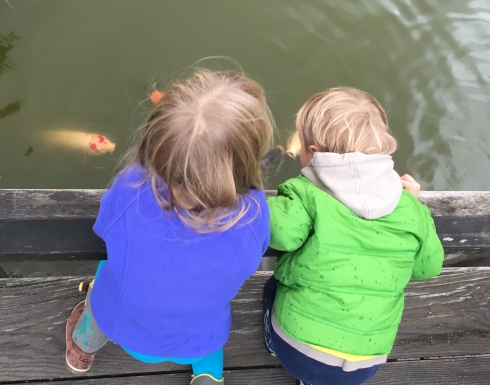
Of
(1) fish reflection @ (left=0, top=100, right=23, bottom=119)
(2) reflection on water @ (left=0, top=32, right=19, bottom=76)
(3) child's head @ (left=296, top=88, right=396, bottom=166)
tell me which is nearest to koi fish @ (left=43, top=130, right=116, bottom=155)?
(1) fish reflection @ (left=0, top=100, right=23, bottom=119)

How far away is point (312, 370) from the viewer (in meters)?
1.70

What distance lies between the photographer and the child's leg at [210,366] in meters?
1.84

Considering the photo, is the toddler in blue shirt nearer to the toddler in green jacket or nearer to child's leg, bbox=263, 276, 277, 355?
the toddler in green jacket

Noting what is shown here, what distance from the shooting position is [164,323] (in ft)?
4.69

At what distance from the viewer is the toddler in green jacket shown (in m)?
1.49

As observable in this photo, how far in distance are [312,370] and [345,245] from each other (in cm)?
57

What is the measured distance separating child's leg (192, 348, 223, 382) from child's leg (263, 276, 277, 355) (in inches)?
9.2

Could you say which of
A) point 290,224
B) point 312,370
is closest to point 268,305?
point 312,370

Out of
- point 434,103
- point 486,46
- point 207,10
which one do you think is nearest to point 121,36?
point 207,10

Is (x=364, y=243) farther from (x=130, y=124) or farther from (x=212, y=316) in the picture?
(x=130, y=124)

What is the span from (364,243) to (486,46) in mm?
4079

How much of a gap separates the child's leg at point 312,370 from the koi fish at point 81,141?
7.76 ft

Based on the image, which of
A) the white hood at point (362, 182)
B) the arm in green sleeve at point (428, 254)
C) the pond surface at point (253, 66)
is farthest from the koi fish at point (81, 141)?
the arm in green sleeve at point (428, 254)

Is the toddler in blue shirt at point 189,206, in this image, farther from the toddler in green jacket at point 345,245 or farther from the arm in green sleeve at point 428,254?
the arm in green sleeve at point 428,254
